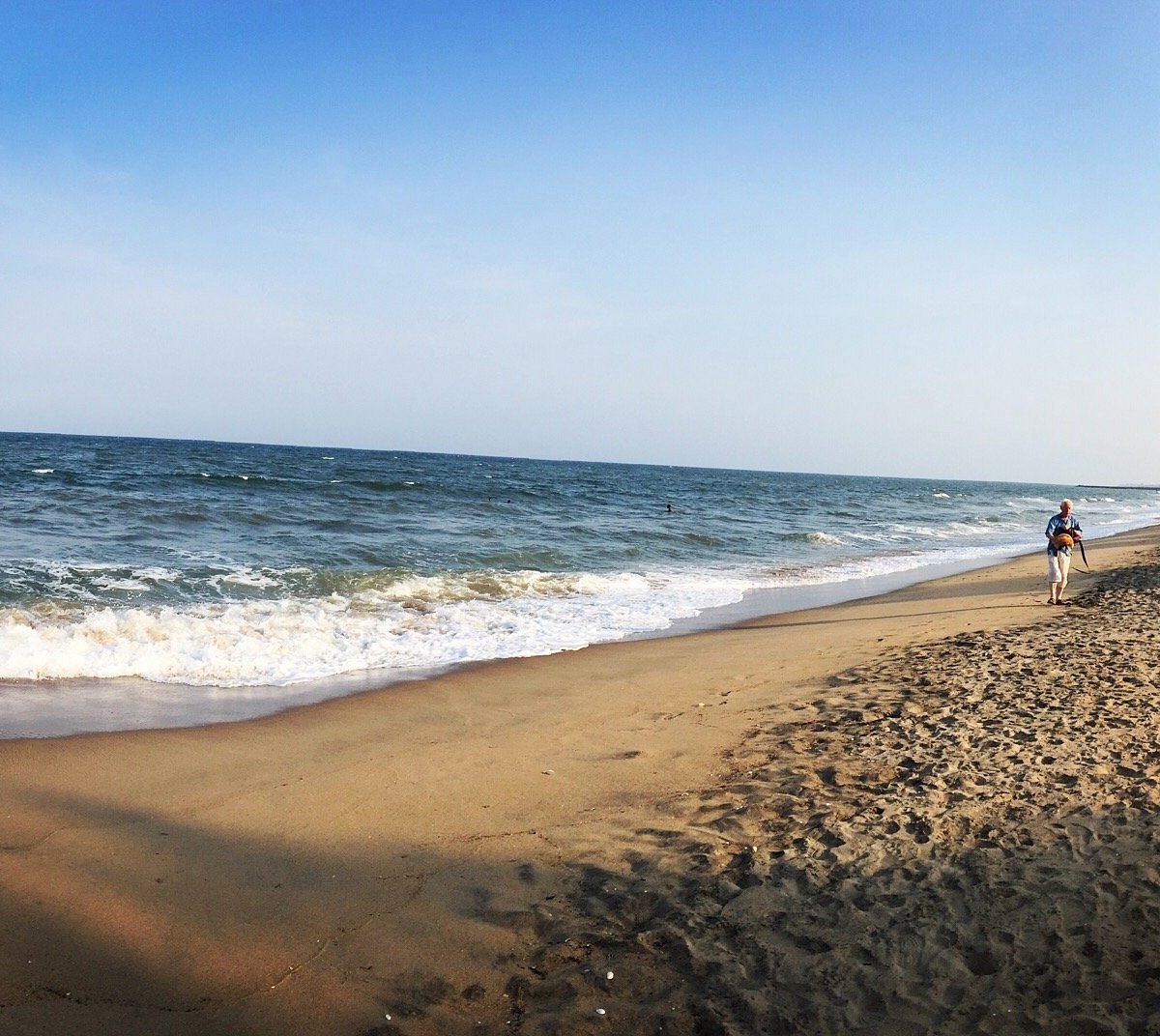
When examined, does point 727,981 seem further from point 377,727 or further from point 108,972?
point 377,727

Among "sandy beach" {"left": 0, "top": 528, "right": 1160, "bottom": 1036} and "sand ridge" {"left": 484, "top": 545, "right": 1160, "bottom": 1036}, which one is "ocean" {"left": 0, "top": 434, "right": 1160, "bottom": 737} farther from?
"sand ridge" {"left": 484, "top": 545, "right": 1160, "bottom": 1036}

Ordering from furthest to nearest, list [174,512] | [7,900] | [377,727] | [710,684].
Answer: [174,512]
[710,684]
[377,727]
[7,900]

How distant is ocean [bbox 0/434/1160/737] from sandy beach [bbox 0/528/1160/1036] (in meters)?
1.41

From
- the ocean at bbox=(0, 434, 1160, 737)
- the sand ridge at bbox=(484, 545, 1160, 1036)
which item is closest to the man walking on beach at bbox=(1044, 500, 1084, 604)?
the ocean at bbox=(0, 434, 1160, 737)

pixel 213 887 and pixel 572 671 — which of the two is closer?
pixel 213 887

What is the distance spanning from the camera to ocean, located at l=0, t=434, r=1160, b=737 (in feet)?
26.1

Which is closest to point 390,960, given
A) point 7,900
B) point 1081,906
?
point 7,900

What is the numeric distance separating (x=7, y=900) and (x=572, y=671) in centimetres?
557

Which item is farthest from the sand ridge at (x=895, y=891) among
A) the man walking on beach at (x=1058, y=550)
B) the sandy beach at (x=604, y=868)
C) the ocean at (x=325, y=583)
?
the man walking on beach at (x=1058, y=550)

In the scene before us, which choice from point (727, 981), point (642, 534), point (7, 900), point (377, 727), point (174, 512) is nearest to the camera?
point (727, 981)

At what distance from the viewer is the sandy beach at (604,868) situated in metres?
3.11

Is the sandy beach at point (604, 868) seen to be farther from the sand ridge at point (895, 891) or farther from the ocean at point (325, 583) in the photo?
the ocean at point (325, 583)

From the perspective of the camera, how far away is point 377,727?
6578mm

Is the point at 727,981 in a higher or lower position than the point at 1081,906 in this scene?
lower
